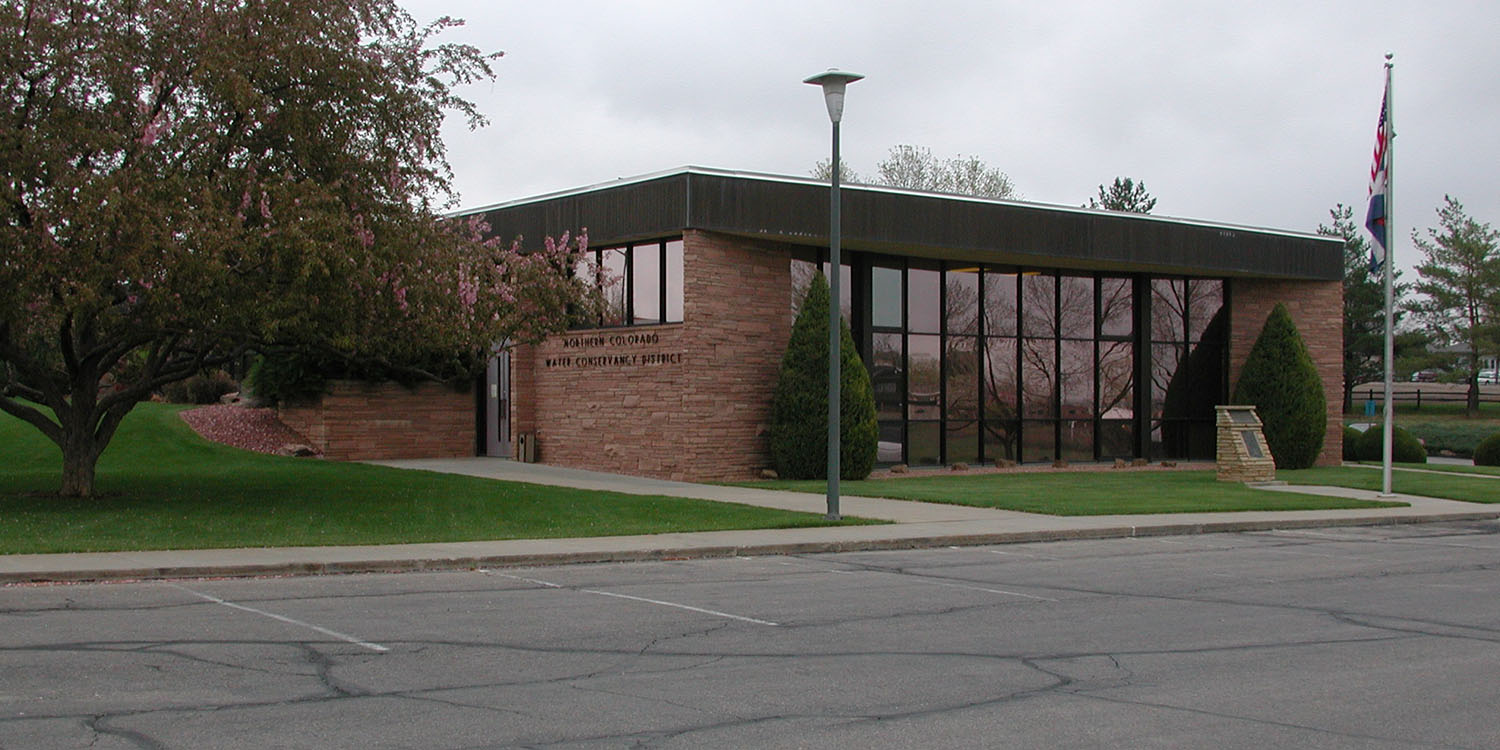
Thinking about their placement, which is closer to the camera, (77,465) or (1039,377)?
(77,465)

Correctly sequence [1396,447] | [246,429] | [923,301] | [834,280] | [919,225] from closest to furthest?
[834,280], [919,225], [923,301], [246,429], [1396,447]

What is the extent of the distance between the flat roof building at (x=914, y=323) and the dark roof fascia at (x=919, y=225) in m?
0.04

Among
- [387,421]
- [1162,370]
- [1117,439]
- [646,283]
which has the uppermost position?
[646,283]

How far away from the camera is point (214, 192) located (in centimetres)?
1594

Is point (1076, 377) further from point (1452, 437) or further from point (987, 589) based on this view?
point (1452, 437)

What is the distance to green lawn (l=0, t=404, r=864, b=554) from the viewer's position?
15312 millimetres

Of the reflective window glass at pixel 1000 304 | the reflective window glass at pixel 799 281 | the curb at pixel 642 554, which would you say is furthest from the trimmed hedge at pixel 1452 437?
the curb at pixel 642 554

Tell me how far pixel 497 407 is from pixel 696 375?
7.66m

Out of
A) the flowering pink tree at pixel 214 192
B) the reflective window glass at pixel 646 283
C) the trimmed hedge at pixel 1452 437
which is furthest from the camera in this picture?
the trimmed hedge at pixel 1452 437

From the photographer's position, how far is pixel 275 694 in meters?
7.77

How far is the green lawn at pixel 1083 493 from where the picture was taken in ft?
68.9

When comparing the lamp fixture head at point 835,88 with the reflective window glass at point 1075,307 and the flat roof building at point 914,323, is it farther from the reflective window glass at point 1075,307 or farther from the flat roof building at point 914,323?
the reflective window glass at point 1075,307

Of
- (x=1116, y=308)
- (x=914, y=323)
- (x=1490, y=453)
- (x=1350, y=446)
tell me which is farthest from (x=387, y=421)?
(x=1490, y=453)

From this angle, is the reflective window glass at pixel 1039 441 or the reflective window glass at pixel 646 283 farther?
the reflective window glass at pixel 1039 441
